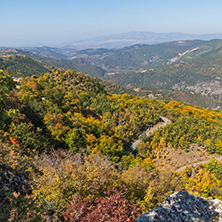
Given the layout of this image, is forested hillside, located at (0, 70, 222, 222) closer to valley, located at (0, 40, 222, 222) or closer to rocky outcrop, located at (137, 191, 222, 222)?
valley, located at (0, 40, 222, 222)

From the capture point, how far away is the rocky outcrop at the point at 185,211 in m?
8.68

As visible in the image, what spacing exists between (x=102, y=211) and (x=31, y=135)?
70.0 feet

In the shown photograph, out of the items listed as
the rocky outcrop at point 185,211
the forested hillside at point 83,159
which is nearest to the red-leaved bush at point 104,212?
the forested hillside at point 83,159

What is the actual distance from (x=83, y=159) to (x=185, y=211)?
13.8m

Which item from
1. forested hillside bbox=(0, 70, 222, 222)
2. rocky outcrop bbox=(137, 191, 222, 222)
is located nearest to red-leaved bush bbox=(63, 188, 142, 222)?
forested hillside bbox=(0, 70, 222, 222)

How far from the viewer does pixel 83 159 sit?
68.2 feet

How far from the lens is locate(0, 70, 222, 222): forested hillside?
1004cm

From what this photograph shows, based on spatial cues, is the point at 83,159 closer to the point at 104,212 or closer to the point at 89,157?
the point at 89,157

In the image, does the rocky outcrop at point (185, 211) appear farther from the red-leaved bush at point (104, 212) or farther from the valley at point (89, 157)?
the valley at point (89, 157)

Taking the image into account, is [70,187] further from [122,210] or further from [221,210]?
[221,210]

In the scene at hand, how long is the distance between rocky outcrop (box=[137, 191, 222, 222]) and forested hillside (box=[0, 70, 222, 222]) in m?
1.58

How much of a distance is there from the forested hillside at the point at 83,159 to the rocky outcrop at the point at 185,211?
1.58m

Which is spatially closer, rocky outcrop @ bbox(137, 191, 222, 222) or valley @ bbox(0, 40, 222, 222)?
rocky outcrop @ bbox(137, 191, 222, 222)

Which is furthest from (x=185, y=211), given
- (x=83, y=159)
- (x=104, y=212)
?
(x=83, y=159)
